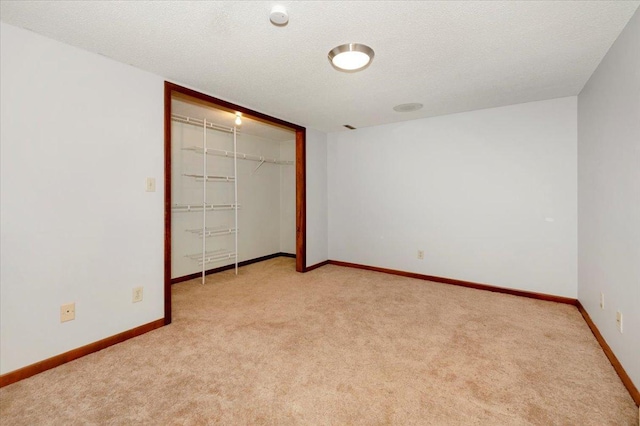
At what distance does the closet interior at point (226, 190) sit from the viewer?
399 cm

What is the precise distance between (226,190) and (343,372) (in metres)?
3.54

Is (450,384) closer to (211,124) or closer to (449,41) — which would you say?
(449,41)

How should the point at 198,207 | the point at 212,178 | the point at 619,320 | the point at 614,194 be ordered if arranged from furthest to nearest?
the point at 212,178 < the point at 198,207 < the point at 614,194 < the point at 619,320

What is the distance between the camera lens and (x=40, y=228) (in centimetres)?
190

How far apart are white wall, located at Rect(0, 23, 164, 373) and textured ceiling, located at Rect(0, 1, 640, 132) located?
0.22 metres

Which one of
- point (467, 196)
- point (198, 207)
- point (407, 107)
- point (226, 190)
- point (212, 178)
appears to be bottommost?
point (198, 207)

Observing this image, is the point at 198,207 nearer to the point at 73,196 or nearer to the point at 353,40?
the point at 73,196

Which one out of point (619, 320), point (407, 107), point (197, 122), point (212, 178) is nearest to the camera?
point (619, 320)

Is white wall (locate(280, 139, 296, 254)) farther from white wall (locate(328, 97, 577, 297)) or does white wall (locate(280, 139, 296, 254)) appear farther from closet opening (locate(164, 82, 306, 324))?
white wall (locate(328, 97, 577, 297))

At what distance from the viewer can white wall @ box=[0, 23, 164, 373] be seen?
1797 mm

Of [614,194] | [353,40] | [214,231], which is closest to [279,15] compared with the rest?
[353,40]

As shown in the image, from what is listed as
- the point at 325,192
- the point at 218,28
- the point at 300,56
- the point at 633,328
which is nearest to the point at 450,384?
the point at 633,328

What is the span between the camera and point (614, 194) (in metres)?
1.99

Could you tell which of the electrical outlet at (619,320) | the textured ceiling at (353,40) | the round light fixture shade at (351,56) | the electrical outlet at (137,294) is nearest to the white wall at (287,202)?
the textured ceiling at (353,40)
